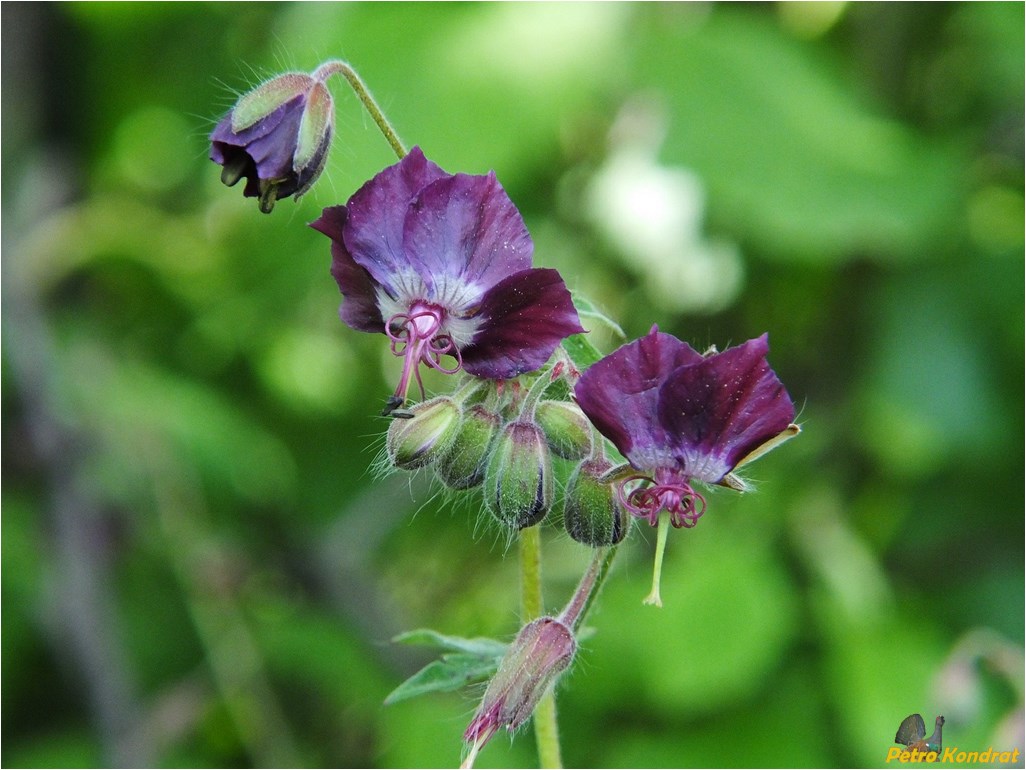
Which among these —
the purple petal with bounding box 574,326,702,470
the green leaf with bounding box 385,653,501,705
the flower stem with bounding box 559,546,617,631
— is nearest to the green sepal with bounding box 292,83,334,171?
the purple petal with bounding box 574,326,702,470

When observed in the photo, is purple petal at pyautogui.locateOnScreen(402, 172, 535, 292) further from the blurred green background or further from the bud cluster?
the blurred green background

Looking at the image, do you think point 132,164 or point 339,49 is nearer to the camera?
point 339,49

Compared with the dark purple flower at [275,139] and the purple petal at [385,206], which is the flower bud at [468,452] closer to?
the purple petal at [385,206]

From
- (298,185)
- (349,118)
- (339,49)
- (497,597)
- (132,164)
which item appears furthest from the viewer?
(132,164)

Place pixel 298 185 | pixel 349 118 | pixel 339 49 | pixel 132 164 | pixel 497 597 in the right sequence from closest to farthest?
1. pixel 298 185
2. pixel 349 118
3. pixel 339 49
4. pixel 497 597
5. pixel 132 164

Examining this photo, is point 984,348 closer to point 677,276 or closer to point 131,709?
point 677,276

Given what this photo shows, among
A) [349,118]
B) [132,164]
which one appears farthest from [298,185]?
[132,164]

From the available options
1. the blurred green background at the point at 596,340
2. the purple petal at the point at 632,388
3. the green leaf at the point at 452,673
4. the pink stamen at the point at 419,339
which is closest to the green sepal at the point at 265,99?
the pink stamen at the point at 419,339
